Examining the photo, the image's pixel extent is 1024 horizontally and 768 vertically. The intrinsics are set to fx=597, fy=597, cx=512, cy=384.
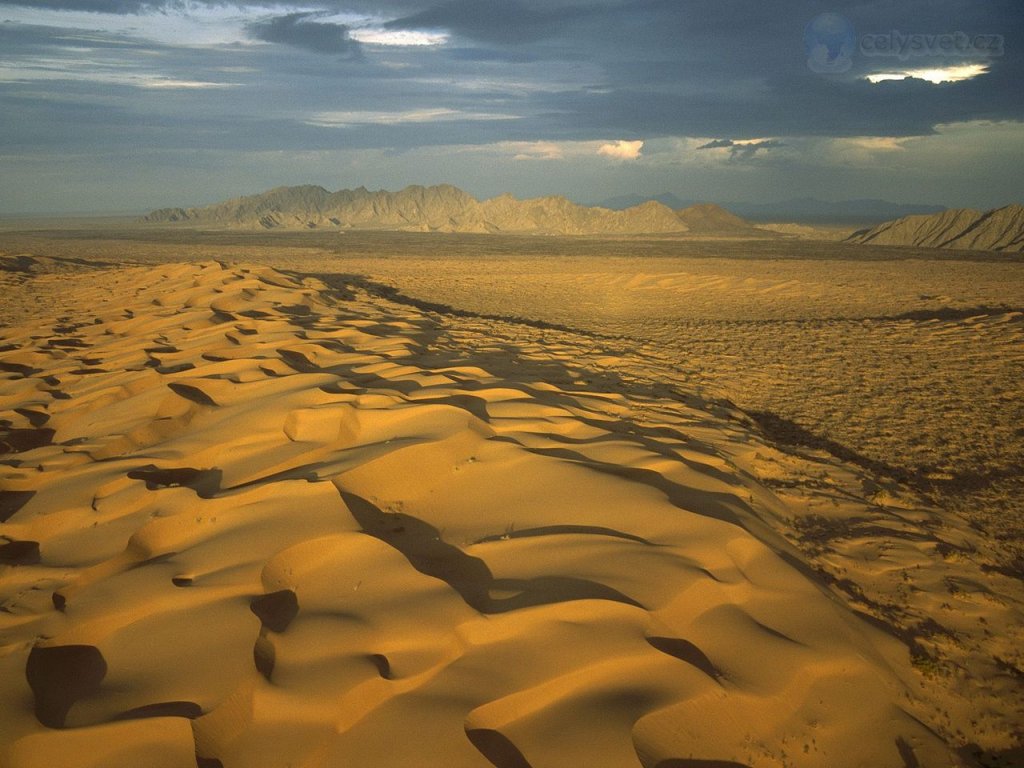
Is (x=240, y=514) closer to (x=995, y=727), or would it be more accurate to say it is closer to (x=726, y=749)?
(x=726, y=749)

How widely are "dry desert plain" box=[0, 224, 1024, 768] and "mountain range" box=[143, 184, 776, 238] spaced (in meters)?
57.4

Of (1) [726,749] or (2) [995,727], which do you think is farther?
(2) [995,727]

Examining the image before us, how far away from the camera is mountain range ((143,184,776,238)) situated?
72312mm

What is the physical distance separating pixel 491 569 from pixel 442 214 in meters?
95.1

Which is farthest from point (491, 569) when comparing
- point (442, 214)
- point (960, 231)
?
point (442, 214)

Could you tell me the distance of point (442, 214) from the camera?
9262 centimetres

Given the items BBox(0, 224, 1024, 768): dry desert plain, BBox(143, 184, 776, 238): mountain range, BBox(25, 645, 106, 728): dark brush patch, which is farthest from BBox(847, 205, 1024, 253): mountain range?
BBox(25, 645, 106, 728): dark brush patch

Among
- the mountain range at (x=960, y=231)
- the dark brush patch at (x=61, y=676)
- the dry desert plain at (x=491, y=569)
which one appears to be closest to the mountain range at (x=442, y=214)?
the mountain range at (x=960, y=231)

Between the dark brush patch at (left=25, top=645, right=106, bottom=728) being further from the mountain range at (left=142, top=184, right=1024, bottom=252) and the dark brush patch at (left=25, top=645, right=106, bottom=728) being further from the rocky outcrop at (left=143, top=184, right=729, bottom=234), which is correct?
the rocky outcrop at (left=143, top=184, right=729, bottom=234)

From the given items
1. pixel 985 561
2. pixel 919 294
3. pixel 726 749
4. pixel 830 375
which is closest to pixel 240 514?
pixel 726 749

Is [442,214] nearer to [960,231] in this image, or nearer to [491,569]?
[960,231]

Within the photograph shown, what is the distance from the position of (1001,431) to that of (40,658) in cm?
564

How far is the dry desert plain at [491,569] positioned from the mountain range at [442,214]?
57.4 m

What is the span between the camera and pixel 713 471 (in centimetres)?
305
